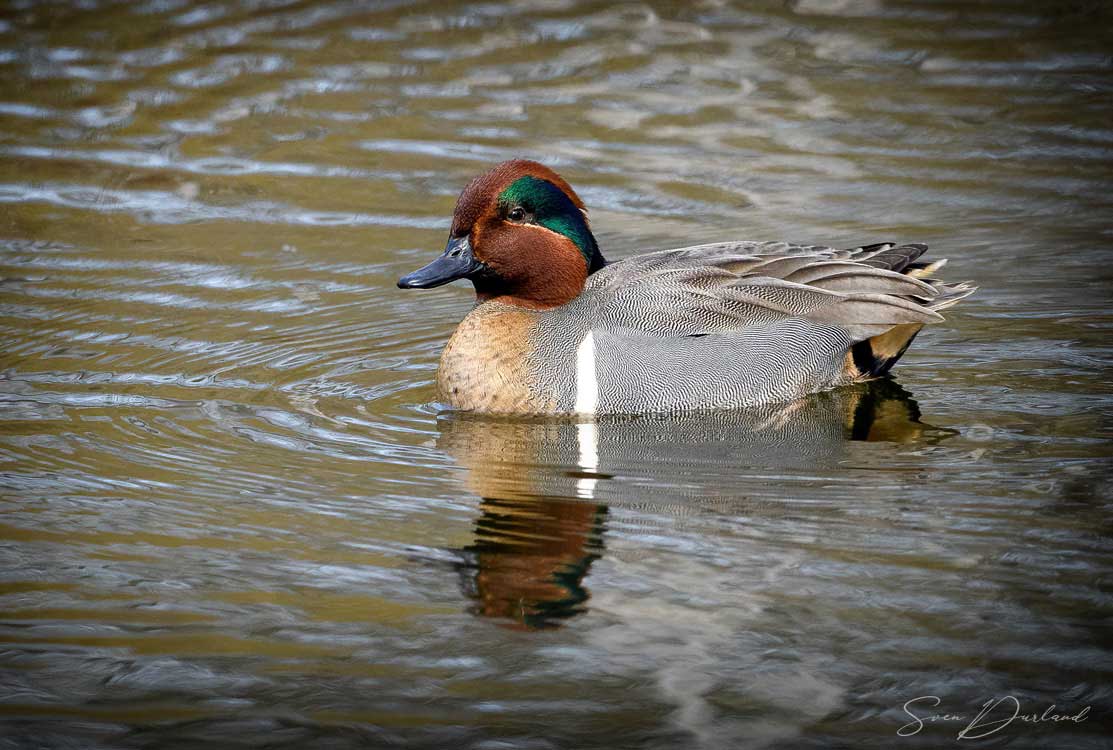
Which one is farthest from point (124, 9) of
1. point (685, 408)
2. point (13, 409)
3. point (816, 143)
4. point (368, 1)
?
point (685, 408)

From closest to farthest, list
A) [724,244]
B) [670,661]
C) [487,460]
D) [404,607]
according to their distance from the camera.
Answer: [670,661]
[404,607]
[487,460]
[724,244]

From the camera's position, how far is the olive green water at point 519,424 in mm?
4676

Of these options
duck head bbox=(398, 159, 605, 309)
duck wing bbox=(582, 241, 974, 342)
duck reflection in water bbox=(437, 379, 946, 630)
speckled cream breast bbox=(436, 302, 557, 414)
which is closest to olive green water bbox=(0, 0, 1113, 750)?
duck reflection in water bbox=(437, 379, 946, 630)

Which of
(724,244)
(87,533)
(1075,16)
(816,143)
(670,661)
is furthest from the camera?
(1075,16)

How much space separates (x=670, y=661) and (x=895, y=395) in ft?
10.6

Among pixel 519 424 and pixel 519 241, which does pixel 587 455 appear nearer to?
pixel 519 424

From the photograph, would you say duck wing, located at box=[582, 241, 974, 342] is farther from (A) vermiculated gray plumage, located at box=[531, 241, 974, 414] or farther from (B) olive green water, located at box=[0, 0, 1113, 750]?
(B) olive green water, located at box=[0, 0, 1113, 750]

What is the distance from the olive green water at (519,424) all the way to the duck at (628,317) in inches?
7.3

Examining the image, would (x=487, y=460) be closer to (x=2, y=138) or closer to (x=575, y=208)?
(x=575, y=208)

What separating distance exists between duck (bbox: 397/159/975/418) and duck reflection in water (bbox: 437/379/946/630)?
128 millimetres

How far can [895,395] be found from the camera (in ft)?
25.1
